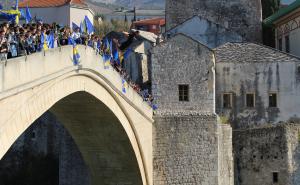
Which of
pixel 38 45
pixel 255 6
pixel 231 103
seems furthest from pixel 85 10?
pixel 38 45

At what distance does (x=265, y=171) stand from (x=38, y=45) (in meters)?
18.2

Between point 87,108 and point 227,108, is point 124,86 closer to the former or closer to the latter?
point 87,108

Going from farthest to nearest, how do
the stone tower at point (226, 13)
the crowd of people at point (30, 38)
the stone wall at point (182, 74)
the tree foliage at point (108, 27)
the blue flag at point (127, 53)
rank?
the tree foliage at point (108, 27), the stone tower at point (226, 13), the blue flag at point (127, 53), the stone wall at point (182, 74), the crowd of people at point (30, 38)

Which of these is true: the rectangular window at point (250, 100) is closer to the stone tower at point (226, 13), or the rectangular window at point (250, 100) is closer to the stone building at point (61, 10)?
the stone tower at point (226, 13)

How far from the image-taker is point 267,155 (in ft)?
112

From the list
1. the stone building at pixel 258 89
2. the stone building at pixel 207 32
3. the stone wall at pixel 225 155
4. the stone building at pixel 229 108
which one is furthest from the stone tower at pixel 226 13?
the stone wall at pixel 225 155

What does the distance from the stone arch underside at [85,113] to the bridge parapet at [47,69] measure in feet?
0.68

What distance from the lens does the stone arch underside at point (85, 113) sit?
17.8 metres

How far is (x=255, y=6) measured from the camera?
4644 cm

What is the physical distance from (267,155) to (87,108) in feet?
36.7

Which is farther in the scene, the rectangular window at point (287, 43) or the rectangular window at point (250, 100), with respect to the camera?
the rectangular window at point (287, 43)

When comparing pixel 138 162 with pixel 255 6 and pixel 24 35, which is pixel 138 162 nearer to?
pixel 24 35

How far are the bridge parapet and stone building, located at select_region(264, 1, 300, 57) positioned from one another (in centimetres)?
1727

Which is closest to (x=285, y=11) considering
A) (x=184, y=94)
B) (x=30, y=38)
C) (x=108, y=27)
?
(x=184, y=94)
